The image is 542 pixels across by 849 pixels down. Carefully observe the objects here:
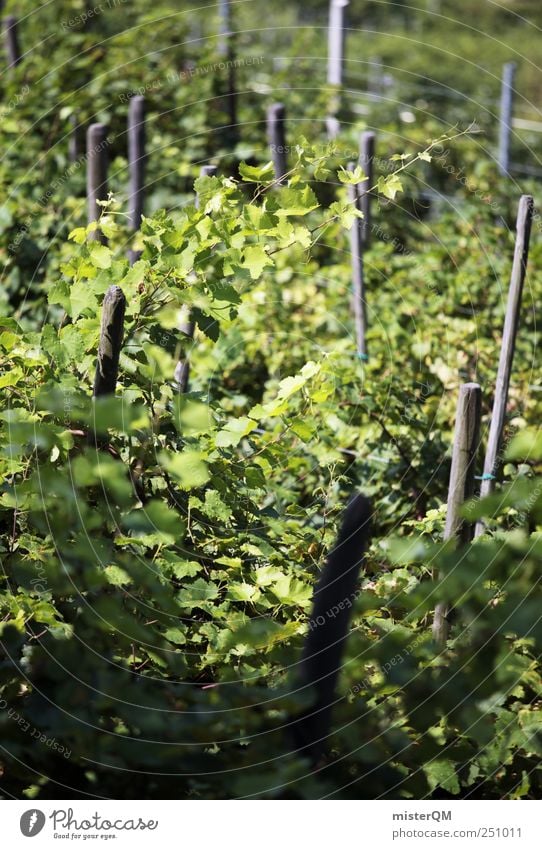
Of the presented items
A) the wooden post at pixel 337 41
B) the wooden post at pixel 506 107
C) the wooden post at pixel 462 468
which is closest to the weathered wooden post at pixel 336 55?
the wooden post at pixel 337 41

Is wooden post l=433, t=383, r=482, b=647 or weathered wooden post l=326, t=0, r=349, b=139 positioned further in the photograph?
weathered wooden post l=326, t=0, r=349, b=139

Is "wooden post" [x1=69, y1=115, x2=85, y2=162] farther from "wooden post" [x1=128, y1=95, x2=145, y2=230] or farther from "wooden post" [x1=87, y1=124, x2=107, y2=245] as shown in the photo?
"wooden post" [x1=87, y1=124, x2=107, y2=245]

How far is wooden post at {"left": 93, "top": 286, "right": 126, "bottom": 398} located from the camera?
6.48 feet

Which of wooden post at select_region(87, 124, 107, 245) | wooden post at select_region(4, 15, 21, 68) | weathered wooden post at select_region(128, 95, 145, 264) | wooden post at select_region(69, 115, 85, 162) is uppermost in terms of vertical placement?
wooden post at select_region(4, 15, 21, 68)

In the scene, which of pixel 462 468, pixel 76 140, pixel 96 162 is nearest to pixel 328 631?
pixel 462 468

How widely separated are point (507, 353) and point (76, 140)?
11.7 feet

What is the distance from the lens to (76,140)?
557 centimetres

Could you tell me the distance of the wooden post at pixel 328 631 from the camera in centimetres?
156

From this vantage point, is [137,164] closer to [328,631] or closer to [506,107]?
[328,631]

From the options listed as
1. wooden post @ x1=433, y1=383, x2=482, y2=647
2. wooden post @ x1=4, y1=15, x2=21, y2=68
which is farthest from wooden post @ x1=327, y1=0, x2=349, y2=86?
wooden post @ x1=433, y1=383, x2=482, y2=647

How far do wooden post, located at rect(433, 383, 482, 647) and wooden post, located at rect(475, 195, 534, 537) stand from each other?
0.59 metres

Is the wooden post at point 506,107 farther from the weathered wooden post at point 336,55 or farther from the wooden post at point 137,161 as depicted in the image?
the wooden post at point 137,161

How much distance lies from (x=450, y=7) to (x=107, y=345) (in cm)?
2794

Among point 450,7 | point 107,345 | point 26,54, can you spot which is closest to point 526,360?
point 107,345
